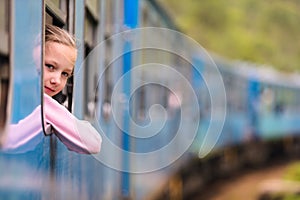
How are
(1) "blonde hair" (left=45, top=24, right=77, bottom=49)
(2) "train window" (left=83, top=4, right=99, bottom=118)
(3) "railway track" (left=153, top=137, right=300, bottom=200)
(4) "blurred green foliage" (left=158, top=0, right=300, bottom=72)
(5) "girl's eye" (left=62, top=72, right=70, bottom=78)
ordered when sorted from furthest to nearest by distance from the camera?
(4) "blurred green foliage" (left=158, top=0, right=300, bottom=72), (3) "railway track" (left=153, top=137, right=300, bottom=200), (2) "train window" (left=83, top=4, right=99, bottom=118), (5) "girl's eye" (left=62, top=72, right=70, bottom=78), (1) "blonde hair" (left=45, top=24, right=77, bottom=49)

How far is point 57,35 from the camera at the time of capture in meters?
2.48

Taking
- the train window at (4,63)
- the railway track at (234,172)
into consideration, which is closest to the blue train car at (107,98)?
the train window at (4,63)

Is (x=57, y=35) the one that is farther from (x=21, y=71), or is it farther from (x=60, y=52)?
(x=21, y=71)

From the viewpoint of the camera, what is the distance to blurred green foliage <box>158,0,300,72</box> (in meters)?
39.0

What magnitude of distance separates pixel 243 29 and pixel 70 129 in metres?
43.9

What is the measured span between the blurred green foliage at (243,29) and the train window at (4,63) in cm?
3538

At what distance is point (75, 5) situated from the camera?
110 inches

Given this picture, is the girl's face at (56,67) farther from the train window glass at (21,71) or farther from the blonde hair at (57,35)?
the train window glass at (21,71)

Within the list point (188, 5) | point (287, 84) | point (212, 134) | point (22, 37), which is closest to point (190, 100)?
point (212, 134)

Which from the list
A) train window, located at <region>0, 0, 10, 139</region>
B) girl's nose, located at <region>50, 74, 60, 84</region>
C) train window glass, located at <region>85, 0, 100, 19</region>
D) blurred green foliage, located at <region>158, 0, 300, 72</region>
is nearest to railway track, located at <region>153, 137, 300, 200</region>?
train window glass, located at <region>85, 0, 100, 19</region>

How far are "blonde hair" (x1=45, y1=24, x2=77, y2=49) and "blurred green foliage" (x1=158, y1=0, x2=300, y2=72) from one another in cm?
3468

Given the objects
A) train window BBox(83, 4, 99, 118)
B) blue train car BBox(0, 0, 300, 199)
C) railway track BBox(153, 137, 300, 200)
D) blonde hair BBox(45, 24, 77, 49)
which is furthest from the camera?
railway track BBox(153, 137, 300, 200)

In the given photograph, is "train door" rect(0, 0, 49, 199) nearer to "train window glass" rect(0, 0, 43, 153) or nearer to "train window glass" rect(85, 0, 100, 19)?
"train window glass" rect(0, 0, 43, 153)

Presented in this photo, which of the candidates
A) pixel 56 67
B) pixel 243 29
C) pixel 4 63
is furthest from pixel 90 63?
pixel 243 29
